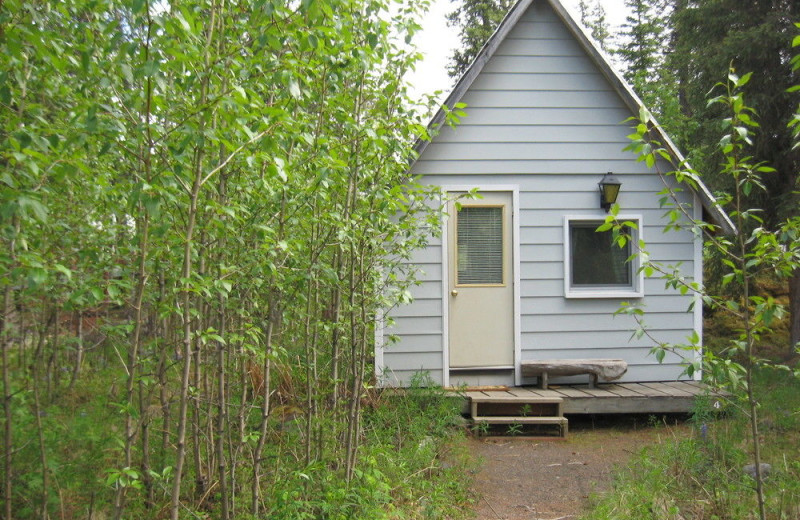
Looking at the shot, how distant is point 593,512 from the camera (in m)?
4.23

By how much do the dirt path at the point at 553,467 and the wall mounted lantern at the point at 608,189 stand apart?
260 cm

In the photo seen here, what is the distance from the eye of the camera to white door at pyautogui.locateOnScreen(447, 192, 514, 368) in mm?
7184

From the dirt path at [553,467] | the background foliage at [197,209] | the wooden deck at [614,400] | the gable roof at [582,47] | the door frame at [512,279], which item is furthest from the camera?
the door frame at [512,279]

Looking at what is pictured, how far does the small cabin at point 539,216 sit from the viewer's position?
7.18 meters

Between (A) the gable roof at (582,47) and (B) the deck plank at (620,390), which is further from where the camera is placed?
(A) the gable roof at (582,47)

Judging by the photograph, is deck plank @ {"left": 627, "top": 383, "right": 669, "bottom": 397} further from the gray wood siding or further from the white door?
the white door

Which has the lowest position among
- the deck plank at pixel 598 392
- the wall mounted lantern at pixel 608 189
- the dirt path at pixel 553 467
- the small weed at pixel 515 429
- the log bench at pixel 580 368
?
the dirt path at pixel 553 467

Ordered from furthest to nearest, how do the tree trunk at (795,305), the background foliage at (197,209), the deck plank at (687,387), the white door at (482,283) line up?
the tree trunk at (795,305)
the white door at (482,283)
the deck plank at (687,387)
the background foliage at (197,209)

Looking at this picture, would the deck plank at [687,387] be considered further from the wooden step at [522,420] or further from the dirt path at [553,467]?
the wooden step at [522,420]

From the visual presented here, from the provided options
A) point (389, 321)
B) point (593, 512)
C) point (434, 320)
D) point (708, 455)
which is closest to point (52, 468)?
point (389, 321)

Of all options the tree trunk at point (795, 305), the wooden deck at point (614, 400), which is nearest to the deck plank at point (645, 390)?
the wooden deck at point (614, 400)

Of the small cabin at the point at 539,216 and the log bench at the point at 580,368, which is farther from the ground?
the small cabin at the point at 539,216

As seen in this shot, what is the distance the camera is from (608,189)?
7117 millimetres

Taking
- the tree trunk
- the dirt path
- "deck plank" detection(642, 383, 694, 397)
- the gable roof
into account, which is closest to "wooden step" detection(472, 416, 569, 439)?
the dirt path
